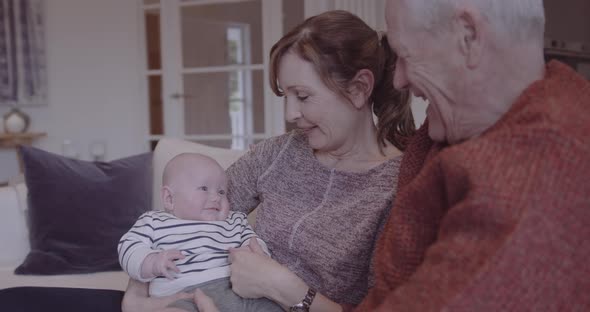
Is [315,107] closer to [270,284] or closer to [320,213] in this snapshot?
[320,213]

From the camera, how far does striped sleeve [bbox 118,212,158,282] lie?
120 centimetres

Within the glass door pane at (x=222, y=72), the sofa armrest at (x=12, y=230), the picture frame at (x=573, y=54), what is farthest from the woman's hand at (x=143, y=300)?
the picture frame at (x=573, y=54)

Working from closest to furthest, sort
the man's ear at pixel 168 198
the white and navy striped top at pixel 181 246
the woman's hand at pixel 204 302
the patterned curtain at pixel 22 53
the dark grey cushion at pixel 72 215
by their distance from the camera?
the woman's hand at pixel 204 302 → the white and navy striped top at pixel 181 246 → the man's ear at pixel 168 198 → the dark grey cushion at pixel 72 215 → the patterned curtain at pixel 22 53

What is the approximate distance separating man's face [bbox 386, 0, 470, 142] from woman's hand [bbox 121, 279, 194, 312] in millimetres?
647

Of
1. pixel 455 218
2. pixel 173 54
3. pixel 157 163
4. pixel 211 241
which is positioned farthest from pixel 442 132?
pixel 173 54

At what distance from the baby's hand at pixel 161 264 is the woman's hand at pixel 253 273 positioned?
0.40 ft

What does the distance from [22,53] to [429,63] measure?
16.5 ft

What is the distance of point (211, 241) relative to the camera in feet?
4.14

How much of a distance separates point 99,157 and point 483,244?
16.5ft

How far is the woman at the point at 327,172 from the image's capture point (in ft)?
3.85

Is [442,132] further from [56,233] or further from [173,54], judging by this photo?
[173,54]

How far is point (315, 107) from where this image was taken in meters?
1.28

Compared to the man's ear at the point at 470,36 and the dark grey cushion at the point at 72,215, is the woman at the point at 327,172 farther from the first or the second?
the dark grey cushion at the point at 72,215

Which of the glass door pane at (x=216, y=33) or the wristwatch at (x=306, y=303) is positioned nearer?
the wristwatch at (x=306, y=303)
